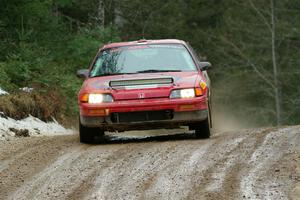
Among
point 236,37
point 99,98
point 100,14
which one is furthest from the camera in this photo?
point 236,37

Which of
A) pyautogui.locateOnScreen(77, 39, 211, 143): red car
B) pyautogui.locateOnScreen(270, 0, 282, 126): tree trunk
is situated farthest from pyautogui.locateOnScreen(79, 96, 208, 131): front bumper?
pyautogui.locateOnScreen(270, 0, 282, 126): tree trunk

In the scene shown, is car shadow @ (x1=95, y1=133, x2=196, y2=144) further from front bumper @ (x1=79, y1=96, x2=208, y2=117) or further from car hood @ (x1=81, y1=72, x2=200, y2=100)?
car hood @ (x1=81, y1=72, x2=200, y2=100)

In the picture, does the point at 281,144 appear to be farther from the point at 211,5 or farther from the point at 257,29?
the point at 211,5

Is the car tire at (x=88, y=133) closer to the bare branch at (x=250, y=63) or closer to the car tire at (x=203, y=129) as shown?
the car tire at (x=203, y=129)

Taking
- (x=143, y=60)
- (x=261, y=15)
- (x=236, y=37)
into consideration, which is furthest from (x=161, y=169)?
(x=236, y=37)

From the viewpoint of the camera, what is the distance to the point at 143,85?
35.6 feet

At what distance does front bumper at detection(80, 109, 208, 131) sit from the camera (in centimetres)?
1078

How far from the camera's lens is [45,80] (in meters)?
18.3

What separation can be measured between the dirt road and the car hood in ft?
2.32

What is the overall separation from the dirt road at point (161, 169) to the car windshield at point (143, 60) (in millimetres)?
1346

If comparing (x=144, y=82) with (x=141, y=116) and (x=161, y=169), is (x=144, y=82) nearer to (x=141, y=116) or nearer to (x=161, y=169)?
(x=141, y=116)

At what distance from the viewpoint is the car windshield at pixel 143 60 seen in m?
11.8

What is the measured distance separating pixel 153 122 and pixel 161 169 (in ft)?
7.96

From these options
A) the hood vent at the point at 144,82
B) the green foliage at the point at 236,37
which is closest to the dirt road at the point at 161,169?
the hood vent at the point at 144,82
